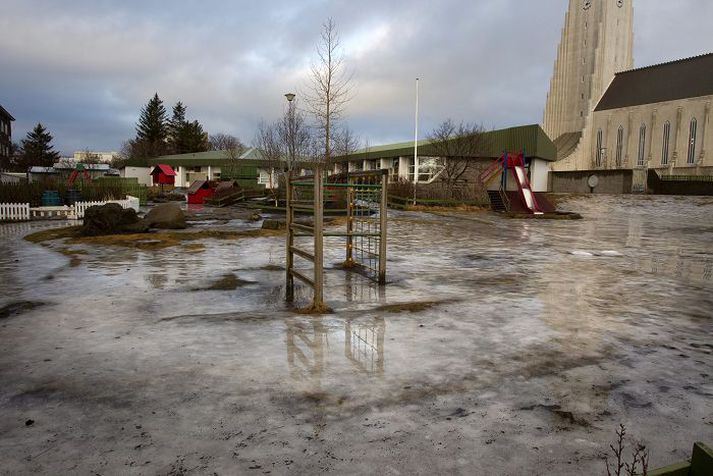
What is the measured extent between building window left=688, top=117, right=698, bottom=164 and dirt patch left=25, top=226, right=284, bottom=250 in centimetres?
6369

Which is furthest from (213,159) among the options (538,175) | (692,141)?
(692,141)

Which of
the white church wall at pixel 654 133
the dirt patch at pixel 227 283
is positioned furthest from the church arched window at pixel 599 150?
the dirt patch at pixel 227 283

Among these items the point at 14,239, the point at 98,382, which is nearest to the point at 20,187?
the point at 14,239

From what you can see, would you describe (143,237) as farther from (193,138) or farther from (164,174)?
(193,138)

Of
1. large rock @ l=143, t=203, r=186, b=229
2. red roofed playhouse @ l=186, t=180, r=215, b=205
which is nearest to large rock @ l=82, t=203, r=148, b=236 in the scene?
large rock @ l=143, t=203, r=186, b=229

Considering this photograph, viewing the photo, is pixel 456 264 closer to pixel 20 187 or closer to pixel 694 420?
pixel 694 420

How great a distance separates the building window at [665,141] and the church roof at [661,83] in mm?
3562

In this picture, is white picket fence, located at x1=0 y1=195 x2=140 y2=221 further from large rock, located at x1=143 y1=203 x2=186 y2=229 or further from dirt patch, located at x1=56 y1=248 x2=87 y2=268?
dirt patch, located at x1=56 y1=248 x2=87 y2=268

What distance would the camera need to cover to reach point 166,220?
1753 centimetres

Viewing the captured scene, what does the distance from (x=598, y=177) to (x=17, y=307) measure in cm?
5273

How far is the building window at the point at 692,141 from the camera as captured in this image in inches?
2411

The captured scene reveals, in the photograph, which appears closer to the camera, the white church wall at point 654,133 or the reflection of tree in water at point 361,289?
the reflection of tree in water at point 361,289

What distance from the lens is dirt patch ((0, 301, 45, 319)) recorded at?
20.2ft

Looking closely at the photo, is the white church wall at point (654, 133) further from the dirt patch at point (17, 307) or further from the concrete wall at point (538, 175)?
the dirt patch at point (17, 307)
